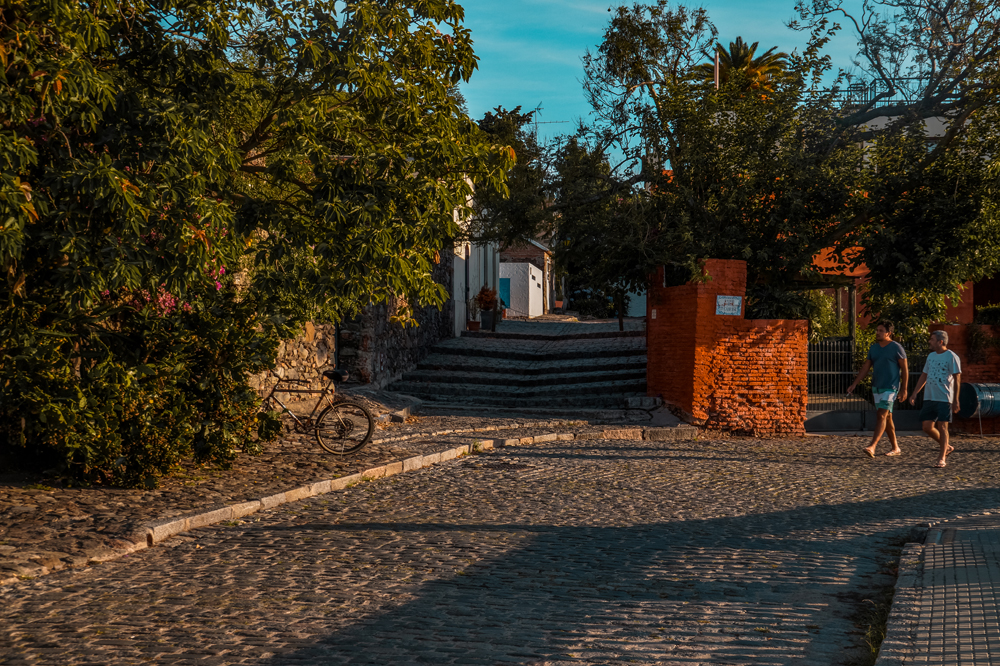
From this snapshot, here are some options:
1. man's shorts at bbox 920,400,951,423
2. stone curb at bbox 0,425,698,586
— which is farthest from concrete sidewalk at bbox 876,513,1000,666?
man's shorts at bbox 920,400,951,423

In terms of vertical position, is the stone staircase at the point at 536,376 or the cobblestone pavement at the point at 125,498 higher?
the stone staircase at the point at 536,376

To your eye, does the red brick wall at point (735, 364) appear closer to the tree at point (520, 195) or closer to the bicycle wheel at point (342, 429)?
the tree at point (520, 195)

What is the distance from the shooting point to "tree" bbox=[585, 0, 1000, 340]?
14102 mm

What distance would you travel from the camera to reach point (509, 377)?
1884 centimetres

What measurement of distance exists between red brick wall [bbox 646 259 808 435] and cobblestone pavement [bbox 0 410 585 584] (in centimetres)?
452

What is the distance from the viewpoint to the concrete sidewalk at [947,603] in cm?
384

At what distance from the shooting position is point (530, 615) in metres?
4.87

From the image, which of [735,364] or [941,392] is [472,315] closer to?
[735,364]

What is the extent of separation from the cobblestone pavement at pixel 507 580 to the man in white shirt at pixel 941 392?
199 cm

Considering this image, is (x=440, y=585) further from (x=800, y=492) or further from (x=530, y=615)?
(x=800, y=492)

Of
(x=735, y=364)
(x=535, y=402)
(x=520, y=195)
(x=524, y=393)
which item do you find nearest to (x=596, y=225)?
(x=520, y=195)

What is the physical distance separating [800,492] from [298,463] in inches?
215

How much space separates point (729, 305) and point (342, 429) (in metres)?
6.99

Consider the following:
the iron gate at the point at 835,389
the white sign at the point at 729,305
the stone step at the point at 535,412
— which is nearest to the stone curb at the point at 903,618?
the white sign at the point at 729,305
